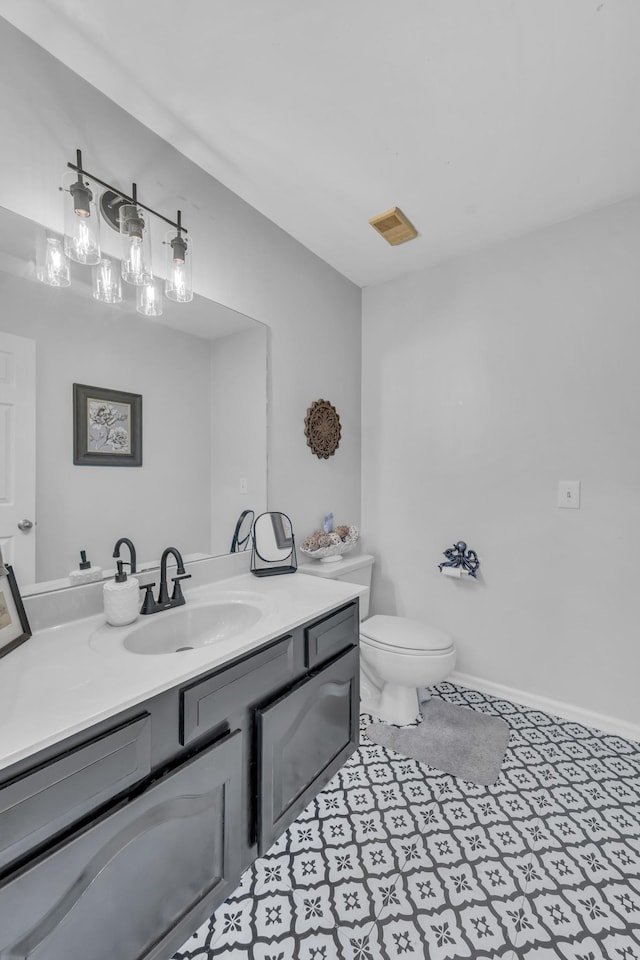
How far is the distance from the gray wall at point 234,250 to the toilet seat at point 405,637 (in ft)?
1.92

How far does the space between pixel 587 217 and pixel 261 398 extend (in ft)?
Answer: 5.50

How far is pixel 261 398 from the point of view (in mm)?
1873

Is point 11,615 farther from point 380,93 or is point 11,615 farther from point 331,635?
point 380,93

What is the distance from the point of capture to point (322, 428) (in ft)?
7.32

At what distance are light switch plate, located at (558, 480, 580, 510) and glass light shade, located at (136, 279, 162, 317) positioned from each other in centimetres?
186

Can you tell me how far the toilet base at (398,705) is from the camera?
193 centimetres

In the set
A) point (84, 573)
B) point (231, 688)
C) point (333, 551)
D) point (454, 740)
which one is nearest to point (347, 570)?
point (333, 551)

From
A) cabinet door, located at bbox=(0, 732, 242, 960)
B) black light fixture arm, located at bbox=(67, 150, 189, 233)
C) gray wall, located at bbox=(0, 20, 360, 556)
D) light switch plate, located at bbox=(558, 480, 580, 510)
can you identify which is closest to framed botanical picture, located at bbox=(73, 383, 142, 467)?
gray wall, located at bbox=(0, 20, 360, 556)

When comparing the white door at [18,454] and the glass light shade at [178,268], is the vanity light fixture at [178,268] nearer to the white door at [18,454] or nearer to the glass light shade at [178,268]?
the glass light shade at [178,268]

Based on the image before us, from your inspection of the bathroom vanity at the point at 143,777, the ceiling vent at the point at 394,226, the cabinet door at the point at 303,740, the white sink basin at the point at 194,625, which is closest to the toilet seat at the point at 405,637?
the cabinet door at the point at 303,740

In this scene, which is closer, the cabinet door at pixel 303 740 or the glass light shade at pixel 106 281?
the cabinet door at pixel 303 740

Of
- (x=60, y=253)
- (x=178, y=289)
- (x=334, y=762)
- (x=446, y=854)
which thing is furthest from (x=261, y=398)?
(x=446, y=854)

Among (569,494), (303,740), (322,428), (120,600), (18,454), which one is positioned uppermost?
(322,428)

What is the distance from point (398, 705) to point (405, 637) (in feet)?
1.10
